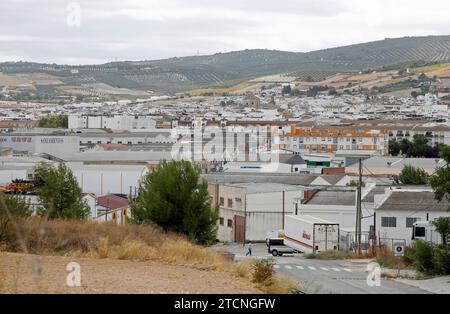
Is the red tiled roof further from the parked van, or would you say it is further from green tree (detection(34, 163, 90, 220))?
green tree (detection(34, 163, 90, 220))

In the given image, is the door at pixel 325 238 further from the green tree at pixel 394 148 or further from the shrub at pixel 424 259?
the green tree at pixel 394 148

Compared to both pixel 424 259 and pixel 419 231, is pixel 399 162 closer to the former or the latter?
pixel 419 231

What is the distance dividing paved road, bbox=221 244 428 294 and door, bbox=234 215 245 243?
1255 centimetres

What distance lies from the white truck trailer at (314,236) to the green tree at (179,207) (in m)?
9.26

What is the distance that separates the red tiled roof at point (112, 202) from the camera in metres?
46.1

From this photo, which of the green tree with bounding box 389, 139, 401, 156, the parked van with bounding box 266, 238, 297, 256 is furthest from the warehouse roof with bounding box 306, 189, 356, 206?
the green tree with bounding box 389, 139, 401, 156

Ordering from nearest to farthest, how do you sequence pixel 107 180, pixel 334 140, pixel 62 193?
pixel 62 193, pixel 107 180, pixel 334 140

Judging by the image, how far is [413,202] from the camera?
39219mm

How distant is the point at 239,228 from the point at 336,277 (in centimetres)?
2268

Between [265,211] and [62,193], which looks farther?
[265,211]

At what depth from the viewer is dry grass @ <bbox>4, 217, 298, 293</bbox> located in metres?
15.9

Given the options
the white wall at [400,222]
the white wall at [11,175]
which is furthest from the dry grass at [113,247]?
the white wall at [11,175]

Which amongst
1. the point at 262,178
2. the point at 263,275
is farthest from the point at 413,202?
the point at 263,275

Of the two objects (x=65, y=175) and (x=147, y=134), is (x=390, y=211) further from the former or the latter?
(x=147, y=134)
